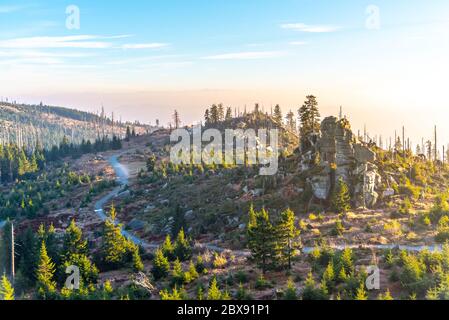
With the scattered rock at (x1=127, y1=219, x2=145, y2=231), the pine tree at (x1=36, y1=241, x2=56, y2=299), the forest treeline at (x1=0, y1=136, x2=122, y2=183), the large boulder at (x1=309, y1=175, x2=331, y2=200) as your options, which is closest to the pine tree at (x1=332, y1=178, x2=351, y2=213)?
the large boulder at (x1=309, y1=175, x2=331, y2=200)

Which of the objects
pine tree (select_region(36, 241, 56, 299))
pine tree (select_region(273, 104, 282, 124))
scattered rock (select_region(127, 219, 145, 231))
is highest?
pine tree (select_region(273, 104, 282, 124))

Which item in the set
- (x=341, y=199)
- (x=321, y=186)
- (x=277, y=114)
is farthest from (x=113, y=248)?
(x=277, y=114)

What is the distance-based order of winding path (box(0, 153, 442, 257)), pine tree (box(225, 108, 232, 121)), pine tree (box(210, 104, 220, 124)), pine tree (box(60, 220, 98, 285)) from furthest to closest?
pine tree (box(225, 108, 232, 121))
pine tree (box(210, 104, 220, 124))
winding path (box(0, 153, 442, 257))
pine tree (box(60, 220, 98, 285))

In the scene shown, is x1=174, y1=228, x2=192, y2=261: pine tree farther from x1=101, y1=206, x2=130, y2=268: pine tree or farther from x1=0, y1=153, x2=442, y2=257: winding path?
x1=101, y1=206, x2=130, y2=268: pine tree

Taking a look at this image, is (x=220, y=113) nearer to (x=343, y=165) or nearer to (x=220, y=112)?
(x=220, y=112)

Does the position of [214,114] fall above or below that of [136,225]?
above
